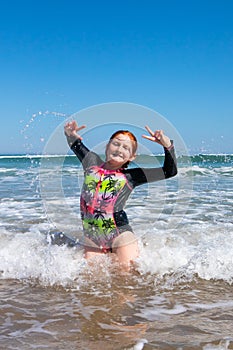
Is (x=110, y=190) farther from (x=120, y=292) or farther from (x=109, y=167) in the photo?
(x=120, y=292)

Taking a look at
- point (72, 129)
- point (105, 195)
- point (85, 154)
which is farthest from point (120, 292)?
point (72, 129)

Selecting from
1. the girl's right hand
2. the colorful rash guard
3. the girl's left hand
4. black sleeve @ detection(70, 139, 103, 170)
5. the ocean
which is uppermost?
the girl's right hand

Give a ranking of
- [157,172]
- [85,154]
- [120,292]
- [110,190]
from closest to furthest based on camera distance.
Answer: [120,292], [157,172], [110,190], [85,154]

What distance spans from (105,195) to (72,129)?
869mm

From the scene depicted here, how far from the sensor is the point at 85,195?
4.70 metres

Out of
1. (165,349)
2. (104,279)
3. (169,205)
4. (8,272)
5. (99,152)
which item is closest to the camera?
(165,349)

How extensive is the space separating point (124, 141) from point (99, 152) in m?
0.44

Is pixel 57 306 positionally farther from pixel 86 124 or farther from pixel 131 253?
pixel 86 124

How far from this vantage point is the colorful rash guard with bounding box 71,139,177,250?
15.1 ft

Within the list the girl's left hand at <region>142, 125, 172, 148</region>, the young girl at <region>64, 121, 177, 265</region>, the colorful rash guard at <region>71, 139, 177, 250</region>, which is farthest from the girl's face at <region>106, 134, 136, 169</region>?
the girl's left hand at <region>142, 125, 172, 148</region>

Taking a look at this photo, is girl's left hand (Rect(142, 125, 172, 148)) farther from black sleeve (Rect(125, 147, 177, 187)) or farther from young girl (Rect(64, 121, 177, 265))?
young girl (Rect(64, 121, 177, 265))

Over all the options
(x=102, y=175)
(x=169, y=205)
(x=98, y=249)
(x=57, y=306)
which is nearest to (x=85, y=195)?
(x=102, y=175)

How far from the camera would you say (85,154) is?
4742 millimetres

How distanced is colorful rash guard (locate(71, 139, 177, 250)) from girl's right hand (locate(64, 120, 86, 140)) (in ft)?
0.24
